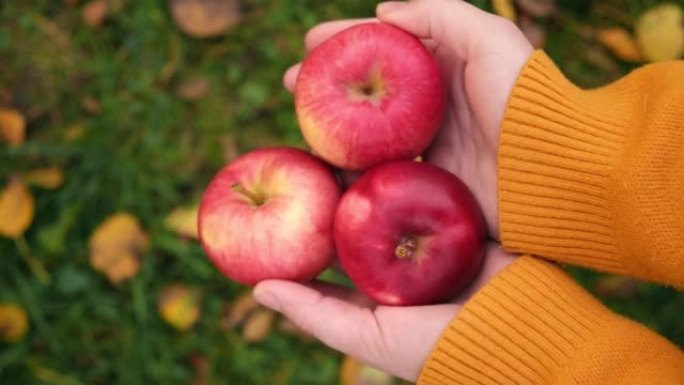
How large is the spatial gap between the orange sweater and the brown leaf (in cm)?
110

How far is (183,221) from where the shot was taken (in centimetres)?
184

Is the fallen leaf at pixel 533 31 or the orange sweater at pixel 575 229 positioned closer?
the orange sweater at pixel 575 229

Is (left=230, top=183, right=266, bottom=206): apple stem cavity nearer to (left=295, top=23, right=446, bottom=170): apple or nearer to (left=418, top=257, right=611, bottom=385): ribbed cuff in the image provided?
(left=295, top=23, right=446, bottom=170): apple

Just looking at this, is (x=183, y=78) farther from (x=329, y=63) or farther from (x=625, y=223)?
(x=625, y=223)

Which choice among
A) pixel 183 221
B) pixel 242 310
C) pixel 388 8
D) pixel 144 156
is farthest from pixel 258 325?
pixel 388 8

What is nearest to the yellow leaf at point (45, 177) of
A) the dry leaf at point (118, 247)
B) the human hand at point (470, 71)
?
the dry leaf at point (118, 247)

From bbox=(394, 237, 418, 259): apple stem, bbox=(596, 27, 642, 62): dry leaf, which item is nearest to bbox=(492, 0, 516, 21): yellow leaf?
bbox=(596, 27, 642, 62): dry leaf

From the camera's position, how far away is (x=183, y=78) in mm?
1922

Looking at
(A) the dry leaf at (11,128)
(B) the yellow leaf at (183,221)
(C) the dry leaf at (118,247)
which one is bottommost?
(C) the dry leaf at (118,247)

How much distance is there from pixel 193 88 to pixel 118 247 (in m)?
0.42

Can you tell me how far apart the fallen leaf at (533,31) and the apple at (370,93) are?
23.4 inches

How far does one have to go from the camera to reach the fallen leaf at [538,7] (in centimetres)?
188

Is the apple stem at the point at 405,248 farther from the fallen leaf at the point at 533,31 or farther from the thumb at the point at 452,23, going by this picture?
the fallen leaf at the point at 533,31

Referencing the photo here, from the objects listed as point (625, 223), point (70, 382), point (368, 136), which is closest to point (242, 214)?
point (368, 136)
